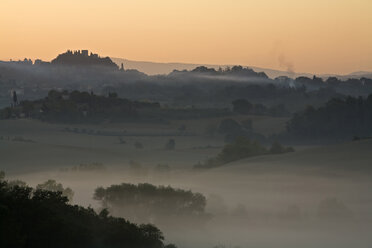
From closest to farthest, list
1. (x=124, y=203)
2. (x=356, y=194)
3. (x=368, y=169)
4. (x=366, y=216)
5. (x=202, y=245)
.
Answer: (x=202, y=245) < (x=124, y=203) < (x=366, y=216) < (x=356, y=194) < (x=368, y=169)

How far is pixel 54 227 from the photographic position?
50.3 metres

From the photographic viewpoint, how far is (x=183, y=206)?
105688 mm

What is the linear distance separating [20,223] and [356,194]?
11793 centimetres

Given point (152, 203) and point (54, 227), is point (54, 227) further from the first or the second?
point (152, 203)

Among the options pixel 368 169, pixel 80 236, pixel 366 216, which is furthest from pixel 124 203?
pixel 368 169

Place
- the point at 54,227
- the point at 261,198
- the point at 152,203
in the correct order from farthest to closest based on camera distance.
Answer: the point at 261,198
the point at 152,203
the point at 54,227

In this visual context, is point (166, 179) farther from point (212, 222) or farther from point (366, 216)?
point (212, 222)

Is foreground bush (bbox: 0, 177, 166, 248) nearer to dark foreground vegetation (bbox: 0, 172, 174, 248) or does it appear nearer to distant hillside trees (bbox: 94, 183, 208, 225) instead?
dark foreground vegetation (bbox: 0, 172, 174, 248)

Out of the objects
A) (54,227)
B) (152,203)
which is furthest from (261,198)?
(54,227)

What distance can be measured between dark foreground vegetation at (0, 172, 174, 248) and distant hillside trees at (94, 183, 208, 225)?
127ft

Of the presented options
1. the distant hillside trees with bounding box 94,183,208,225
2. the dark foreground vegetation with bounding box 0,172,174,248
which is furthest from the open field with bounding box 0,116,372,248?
the dark foreground vegetation with bounding box 0,172,174,248

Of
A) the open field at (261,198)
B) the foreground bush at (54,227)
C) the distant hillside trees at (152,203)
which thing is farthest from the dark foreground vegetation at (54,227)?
the distant hillside trees at (152,203)

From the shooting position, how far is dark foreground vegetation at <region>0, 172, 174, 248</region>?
47.3 metres

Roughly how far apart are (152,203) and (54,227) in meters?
52.7
